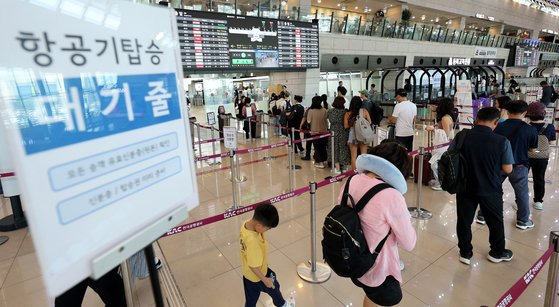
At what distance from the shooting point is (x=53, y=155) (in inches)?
27.6

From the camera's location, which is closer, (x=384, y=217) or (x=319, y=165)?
(x=384, y=217)

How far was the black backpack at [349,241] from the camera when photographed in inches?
67.8

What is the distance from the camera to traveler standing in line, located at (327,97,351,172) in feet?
19.7

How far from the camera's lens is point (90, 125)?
2.58ft

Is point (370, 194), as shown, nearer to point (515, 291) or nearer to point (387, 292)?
point (387, 292)

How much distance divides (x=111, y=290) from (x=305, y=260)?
197 cm

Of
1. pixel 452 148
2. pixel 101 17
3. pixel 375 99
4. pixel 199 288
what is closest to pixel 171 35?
pixel 101 17

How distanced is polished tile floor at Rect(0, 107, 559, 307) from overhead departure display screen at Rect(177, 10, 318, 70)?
203 inches

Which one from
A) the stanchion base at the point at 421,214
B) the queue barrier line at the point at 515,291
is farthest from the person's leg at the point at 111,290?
the stanchion base at the point at 421,214

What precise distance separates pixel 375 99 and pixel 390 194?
14.0 metres

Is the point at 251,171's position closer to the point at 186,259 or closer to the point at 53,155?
the point at 186,259

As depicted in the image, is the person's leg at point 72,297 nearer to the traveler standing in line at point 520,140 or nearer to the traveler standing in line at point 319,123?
the traveler standing in line at point 520,140

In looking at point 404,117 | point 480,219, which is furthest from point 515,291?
point 404,117

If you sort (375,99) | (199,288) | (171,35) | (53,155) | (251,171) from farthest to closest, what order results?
1. (375,99)
2. (251,171)
3. (199,288)
4. (171,35)
5. (53,155)
